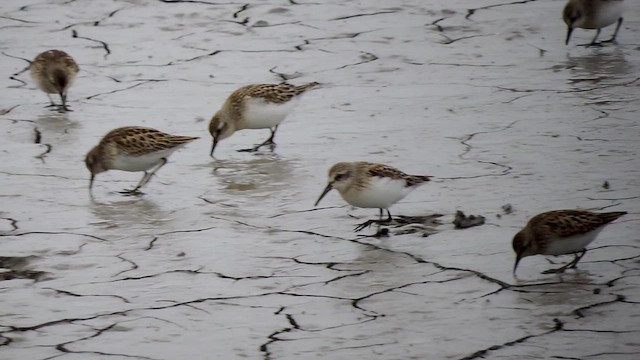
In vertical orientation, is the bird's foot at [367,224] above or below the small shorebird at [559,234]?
below

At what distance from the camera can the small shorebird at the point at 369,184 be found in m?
7.05

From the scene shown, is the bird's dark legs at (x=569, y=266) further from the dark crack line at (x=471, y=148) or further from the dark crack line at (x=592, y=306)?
the dark crack line at (x=471, y=148)

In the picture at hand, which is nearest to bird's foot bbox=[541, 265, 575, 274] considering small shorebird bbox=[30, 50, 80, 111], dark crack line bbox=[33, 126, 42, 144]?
dark crack line bbox=[33, 126, 42, 144]

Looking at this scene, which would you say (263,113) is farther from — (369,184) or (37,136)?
(369,184)

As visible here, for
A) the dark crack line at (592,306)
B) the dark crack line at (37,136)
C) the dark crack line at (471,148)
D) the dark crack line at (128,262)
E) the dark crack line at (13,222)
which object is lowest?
the dark crack line at (37,136)

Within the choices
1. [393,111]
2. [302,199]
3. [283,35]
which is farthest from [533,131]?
[283,35]

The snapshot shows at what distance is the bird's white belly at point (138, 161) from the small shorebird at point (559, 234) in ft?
9.04

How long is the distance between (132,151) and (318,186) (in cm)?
119

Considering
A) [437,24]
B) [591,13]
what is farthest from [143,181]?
[437,24]

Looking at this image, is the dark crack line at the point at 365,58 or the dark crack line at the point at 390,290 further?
the dark crack line at the point at 365,58

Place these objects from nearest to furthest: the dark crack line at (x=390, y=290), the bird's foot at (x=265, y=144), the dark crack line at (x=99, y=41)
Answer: the dark crack line at (x=390, y=290) → the bird's foot at (x=265, y=144) → the dark crack line at (x=99, y=41)

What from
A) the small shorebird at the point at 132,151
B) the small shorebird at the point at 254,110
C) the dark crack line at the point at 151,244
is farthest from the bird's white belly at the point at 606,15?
the dark crack line at the point at 151,244

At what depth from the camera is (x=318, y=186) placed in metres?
8.21

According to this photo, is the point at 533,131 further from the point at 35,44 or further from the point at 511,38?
the point at 35,44
